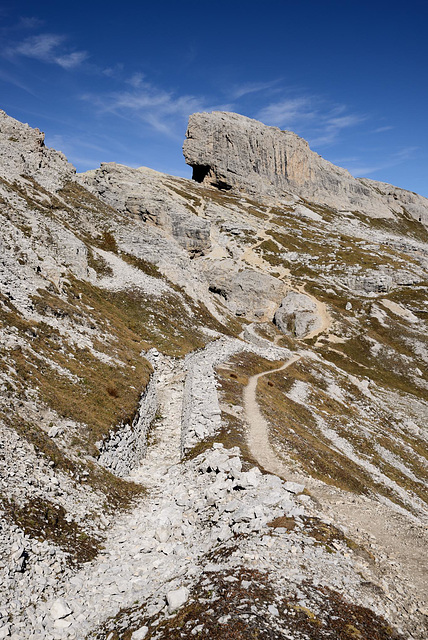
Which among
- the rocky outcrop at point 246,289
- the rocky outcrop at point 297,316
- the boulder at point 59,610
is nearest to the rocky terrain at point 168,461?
the boulder at point 59,610

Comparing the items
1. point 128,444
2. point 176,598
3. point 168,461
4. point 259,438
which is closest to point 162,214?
point 259,438

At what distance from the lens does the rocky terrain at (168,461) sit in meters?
10.9

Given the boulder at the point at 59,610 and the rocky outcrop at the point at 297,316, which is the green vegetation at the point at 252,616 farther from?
the rocky outcrop at the point at 297,316

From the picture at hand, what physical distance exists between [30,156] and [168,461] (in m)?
78.5

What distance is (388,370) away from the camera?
3679 inches

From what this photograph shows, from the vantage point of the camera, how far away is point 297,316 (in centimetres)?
10931

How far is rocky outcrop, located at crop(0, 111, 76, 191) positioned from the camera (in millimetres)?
71438

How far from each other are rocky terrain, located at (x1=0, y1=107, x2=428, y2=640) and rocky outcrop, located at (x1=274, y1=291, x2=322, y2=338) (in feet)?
95.7

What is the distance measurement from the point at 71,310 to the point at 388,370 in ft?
281

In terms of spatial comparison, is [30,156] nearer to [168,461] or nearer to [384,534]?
[168,461]

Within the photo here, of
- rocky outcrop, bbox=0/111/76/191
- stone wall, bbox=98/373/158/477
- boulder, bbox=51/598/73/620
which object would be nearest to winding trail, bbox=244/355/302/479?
stone wall, bbox=98/373/158/477

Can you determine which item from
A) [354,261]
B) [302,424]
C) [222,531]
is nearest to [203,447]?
[222,531]

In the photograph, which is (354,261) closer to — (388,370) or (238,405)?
(388,370)

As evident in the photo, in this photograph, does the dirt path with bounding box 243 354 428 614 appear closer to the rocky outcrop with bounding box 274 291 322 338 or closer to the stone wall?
the stone wall
